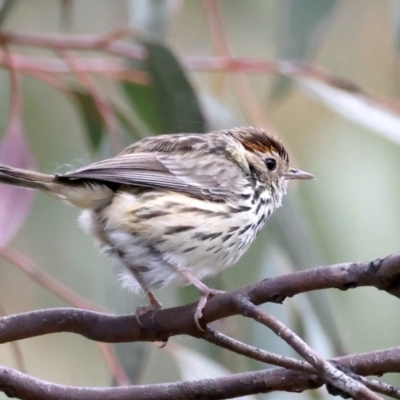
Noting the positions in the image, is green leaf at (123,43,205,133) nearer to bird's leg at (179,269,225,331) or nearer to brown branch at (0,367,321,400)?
bird's leg at (179,269,225,331)

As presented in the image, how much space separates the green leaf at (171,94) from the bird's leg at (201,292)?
2.03 feet

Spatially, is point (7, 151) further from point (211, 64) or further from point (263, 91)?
point (263, 91)

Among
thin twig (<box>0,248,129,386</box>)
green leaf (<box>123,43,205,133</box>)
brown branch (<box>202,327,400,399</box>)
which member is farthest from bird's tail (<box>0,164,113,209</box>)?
brown branch (<box>202,327,400,399</box>)

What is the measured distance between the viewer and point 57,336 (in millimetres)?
4449

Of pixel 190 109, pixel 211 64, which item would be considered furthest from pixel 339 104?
pixel 190 109

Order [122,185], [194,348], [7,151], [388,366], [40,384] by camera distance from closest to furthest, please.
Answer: [388,366]
[40,384]
[122,185]
[7,151]
[194,348]

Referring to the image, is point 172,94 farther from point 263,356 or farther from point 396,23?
point 263,356

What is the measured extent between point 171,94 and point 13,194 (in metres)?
0.54

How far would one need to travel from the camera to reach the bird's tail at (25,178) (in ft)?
6.56

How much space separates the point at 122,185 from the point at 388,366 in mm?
977

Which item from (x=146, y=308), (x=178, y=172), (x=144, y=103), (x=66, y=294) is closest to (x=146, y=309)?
(x=146, y=308)

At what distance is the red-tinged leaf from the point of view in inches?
89.7

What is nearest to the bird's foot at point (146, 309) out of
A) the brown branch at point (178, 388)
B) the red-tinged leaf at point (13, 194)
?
the brown branch at point (178, 388)

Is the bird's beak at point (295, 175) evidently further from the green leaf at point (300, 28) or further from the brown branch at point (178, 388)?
the brown branch at point (178, 388)
